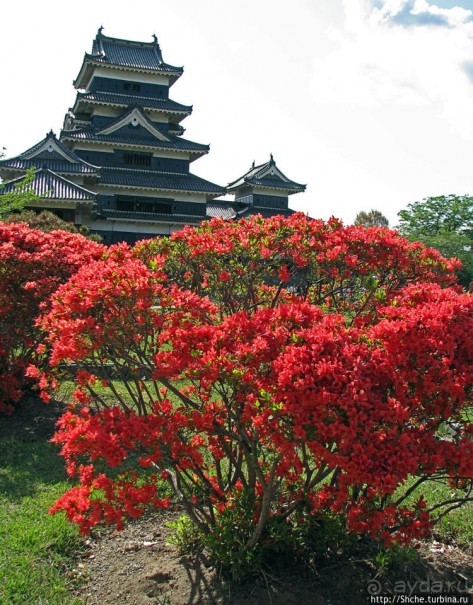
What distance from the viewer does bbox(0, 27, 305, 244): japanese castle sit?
90.7 ft

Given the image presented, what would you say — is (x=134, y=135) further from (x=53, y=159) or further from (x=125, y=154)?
(x=53, y=159)

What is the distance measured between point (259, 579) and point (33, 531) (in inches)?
88.9

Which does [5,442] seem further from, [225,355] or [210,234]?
[225,355]

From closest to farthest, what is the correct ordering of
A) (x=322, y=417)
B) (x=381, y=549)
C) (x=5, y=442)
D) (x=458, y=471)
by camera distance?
(x=322, y=417) < (x=458, y=471) < (x=381, y=549) < (x=5, y=442)

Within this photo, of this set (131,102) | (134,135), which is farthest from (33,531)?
(131,102)

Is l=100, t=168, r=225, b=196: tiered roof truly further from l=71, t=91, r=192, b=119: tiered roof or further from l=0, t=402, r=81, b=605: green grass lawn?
l=0, t=402, r=81, b=605: green grass lawn

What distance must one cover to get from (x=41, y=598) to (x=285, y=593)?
184cm

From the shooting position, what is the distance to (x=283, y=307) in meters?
3.92

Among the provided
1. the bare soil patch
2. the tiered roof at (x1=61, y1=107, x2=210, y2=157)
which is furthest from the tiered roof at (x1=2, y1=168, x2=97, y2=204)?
the bare soil patch

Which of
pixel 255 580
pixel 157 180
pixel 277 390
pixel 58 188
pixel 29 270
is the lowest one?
pixel 255 580

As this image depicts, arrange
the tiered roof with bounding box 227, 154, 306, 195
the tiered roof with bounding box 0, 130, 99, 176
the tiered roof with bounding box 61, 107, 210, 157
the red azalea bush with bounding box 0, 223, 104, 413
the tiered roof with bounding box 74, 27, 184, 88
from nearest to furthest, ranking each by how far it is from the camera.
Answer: the red azalea bush with bounding box 0, 223, 104, 413, the tiered roof with bounding box 0, 130, 99, 176, the tiered roof with bounding box 61, 107, 210, 157, the tiered roof with bounding box 74, 27, 184, 88, the tiered roof with bounding box 227, 154, 306, 195

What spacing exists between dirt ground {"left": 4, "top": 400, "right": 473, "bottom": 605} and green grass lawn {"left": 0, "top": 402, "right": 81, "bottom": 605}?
160 millimetres

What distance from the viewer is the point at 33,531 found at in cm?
518

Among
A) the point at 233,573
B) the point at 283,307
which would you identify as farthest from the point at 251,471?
the point at 283,307
